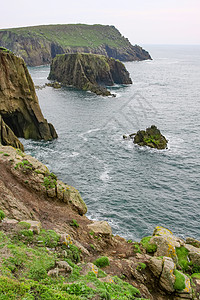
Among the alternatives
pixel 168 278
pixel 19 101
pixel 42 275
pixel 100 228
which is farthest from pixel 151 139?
pixel 42 275

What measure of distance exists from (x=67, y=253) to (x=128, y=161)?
40238 mm

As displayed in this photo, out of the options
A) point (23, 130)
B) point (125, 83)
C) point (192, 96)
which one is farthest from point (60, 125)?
point (125, 83)

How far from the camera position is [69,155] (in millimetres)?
57406

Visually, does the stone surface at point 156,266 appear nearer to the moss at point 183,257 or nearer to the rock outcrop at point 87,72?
the moss at point 183,257

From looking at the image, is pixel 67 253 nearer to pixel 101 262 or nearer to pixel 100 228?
pixel 101 262

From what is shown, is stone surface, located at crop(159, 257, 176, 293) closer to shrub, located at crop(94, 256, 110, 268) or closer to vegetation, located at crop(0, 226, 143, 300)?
vegetation, located at crop(0, 226, 143, 300)

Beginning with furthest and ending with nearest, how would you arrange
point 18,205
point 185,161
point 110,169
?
point 185,161
point 110,169
point 18,205

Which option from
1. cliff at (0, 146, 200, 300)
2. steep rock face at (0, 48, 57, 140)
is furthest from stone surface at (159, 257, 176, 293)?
steep rock face at (0, 48, 57, 140)

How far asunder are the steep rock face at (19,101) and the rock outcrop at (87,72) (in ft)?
228

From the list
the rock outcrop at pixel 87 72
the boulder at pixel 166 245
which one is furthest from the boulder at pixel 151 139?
the rock outcrop at pixel 87 72

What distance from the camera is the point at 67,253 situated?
16.9m

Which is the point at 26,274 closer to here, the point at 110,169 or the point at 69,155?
the point at 110,169

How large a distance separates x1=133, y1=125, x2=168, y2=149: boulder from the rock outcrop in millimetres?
69079

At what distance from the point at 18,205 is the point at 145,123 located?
64.3 metres
